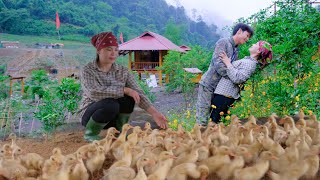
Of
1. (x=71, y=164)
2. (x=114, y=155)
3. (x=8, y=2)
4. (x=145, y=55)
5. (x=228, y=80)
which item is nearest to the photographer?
(x=71, y=164)

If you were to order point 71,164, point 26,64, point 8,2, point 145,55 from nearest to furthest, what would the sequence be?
point 71,164
point 8,2
point 26,64
point 145,55

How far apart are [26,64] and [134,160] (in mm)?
8504

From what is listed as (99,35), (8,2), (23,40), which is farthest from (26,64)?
(99,35)

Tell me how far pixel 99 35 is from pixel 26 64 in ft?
22.8

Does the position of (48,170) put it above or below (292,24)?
below

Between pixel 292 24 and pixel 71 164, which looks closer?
pixel 71 164

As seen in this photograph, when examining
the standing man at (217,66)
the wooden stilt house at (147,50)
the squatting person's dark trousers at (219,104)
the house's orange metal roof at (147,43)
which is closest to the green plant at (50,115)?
the standing man at (217,66)

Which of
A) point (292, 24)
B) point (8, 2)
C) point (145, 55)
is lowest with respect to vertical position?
point (145, 55)

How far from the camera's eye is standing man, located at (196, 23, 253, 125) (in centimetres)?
427

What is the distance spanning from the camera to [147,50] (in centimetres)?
1773

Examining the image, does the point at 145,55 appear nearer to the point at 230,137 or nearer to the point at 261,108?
the point at 261,108

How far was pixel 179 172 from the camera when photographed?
2182 millimetres

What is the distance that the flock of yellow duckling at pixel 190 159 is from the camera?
2.20 m

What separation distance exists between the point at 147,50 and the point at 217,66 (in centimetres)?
1363
